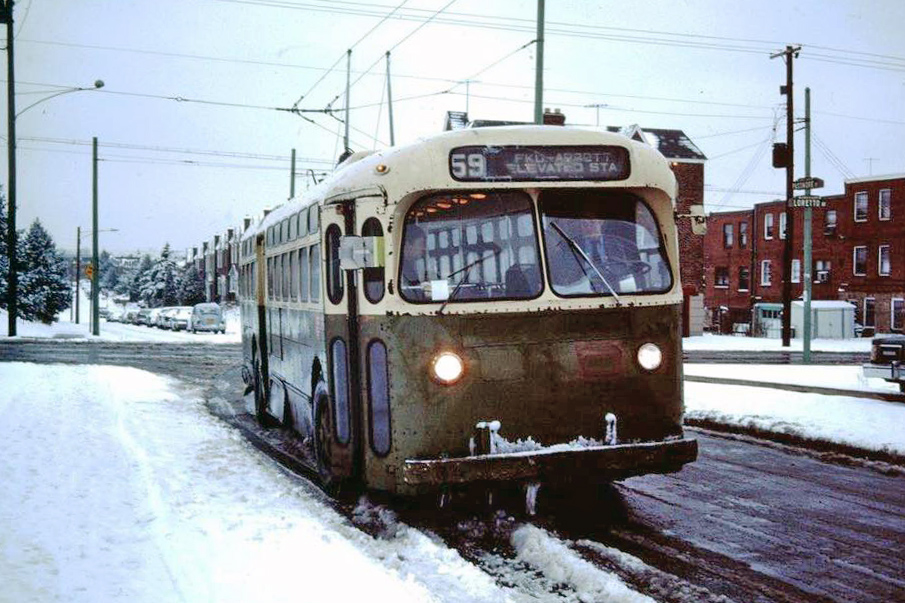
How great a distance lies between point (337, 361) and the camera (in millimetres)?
7539

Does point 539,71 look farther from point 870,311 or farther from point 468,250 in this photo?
point 870,311

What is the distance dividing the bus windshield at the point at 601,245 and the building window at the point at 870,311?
53.9 metres

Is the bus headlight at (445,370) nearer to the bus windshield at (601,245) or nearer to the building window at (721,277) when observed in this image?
the bus windshield at (601,245)

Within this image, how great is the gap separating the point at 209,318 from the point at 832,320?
34.6 meters

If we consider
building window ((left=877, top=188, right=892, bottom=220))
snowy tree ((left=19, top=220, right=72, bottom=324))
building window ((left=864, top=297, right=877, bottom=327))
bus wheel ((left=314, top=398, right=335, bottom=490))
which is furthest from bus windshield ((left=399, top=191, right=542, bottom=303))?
building window ((left=864, top=297, right=877, bottom=327))

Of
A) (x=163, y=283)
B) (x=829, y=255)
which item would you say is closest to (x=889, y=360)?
(x=829, y=255)

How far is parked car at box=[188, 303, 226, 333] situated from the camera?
53.8 meters

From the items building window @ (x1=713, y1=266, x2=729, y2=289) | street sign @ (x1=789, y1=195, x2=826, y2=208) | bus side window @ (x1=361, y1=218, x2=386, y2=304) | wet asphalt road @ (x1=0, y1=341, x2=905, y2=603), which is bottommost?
wet asphalt road @ (x1=0, y1=341, x2=905, y2=603)

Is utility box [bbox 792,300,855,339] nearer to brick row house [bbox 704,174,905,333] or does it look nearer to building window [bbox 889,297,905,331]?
brick row house [bbox 704,174,905,333]

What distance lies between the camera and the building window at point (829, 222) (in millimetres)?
58406

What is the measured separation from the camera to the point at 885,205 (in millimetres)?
54969

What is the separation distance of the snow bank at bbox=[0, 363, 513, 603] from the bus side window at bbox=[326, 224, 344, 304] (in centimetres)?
173

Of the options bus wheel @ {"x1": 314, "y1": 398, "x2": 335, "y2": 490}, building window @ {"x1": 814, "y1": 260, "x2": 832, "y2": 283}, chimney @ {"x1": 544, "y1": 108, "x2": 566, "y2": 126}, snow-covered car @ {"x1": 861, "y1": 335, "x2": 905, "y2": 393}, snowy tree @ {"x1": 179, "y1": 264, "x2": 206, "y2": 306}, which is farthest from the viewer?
snowy tree @ {"x1": 179, "y1": 264, "x2": 206, "y2": 306}

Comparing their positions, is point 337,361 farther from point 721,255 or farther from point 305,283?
point 721,255
